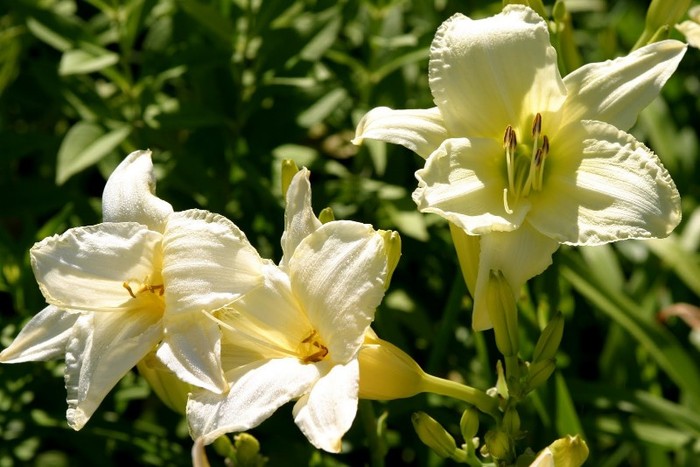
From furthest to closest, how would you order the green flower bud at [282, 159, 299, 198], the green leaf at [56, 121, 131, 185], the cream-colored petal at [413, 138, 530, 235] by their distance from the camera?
1. the green leaf at [56, 121, 131, 185]
2. the green flower bud at [282, 159, 299, 198]
3. the cream-colored petal at [413, 138, 530, 235]

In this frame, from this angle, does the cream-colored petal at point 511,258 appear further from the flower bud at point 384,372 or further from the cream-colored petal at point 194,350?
the cream-colored petal at point 194,350

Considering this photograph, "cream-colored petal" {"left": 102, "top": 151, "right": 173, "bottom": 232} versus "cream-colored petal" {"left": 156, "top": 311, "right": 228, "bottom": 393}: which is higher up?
"cream-colored petal" {"left": 102, "top": 151, "right": 173, "bottom": 232}

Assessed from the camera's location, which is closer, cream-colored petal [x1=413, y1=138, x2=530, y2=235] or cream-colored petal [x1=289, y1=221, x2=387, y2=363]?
cream-colored petal [x1=289, y1=221, x2=387, y2=363]

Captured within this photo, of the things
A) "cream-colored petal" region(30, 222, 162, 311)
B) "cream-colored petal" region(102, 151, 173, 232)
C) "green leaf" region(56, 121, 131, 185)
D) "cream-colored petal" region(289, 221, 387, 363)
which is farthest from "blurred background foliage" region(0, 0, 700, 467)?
"cream-colored petal" region(289, 221, 387, 363)

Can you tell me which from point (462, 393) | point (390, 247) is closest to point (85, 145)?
point (390, 247)

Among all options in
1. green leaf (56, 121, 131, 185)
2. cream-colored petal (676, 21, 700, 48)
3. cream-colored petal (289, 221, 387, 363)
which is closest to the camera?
cream-colored petal (289, 221, 387, 363)

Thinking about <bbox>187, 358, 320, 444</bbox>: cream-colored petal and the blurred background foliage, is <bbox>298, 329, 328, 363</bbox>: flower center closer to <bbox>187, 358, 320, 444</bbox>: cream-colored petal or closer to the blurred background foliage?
<bbox>187, 358, 320, 444</bbox>: cream-colored petal

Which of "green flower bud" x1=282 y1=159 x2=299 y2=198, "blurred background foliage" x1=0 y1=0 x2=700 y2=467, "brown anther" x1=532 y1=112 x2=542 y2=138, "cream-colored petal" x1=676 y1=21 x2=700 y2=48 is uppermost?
"brown anther" x1=532 y1=112 x2=542 y2=138
